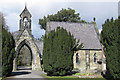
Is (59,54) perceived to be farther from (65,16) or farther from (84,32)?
(65,16)

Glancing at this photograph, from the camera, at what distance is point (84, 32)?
3362cm

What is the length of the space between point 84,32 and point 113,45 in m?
20.3

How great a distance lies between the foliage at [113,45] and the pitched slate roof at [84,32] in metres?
16.8

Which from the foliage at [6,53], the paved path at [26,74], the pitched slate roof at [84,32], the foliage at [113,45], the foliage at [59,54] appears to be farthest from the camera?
the pitched slate roof at [84,32]

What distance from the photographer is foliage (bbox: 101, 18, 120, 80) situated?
13.0 m

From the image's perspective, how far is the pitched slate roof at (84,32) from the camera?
1257 inches

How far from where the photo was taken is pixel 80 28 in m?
34.2

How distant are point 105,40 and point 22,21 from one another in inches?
732

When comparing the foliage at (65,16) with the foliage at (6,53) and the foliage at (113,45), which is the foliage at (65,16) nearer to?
the foliage at (6,53)

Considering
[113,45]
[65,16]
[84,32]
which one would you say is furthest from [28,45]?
[65,16]

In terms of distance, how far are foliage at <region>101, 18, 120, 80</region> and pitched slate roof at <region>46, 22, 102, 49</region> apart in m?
16.8

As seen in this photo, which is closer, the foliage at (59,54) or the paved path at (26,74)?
the paved path at (26,74)

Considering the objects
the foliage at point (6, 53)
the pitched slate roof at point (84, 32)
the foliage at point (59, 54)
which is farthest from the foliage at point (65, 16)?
the foliage at point (6, 53)

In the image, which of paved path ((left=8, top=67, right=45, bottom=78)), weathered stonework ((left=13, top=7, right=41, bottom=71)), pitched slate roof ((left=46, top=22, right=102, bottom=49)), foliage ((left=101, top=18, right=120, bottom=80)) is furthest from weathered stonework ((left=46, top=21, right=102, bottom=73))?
foliage ((left=101, top=18, right=120, bottom=80))
